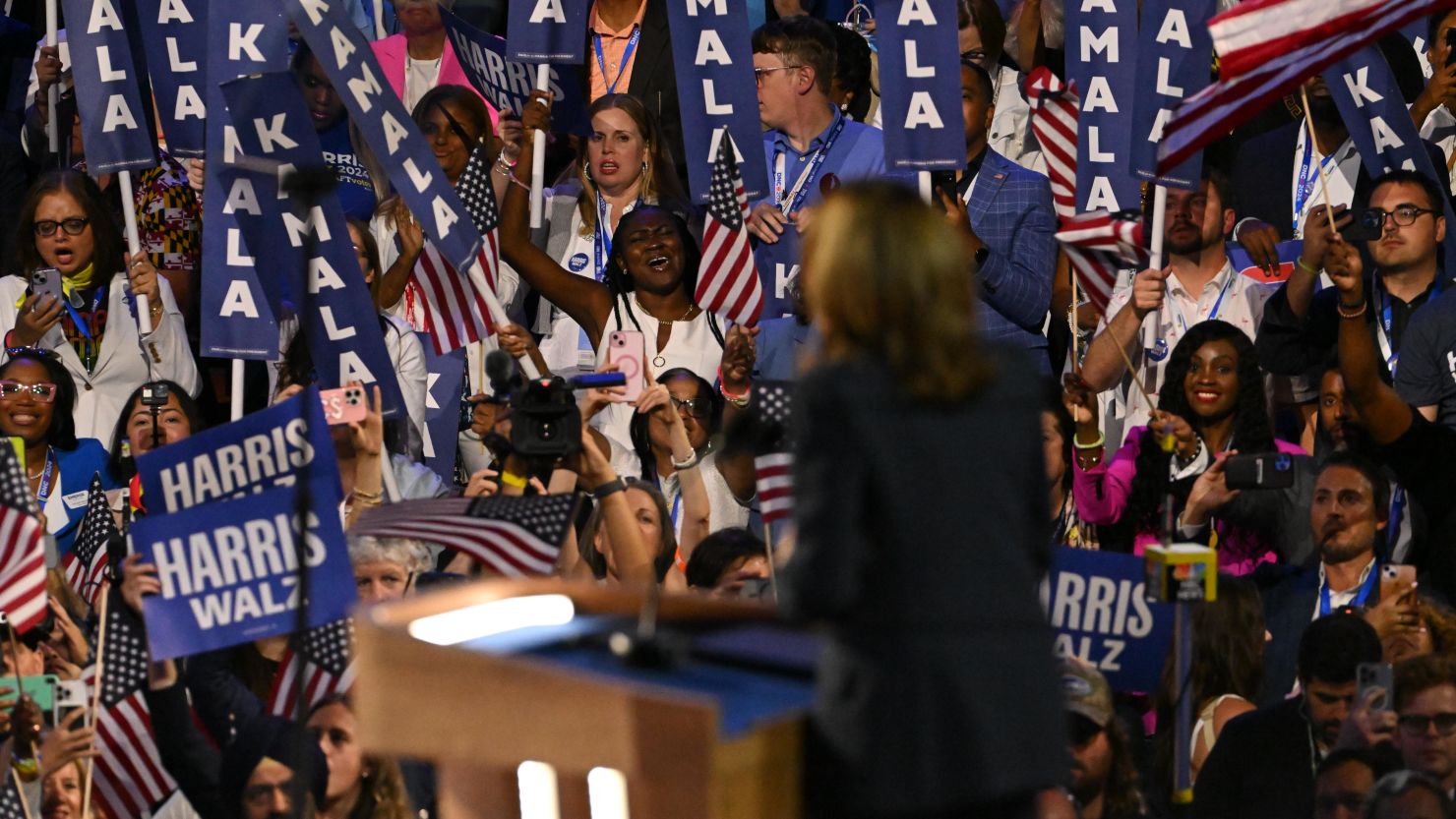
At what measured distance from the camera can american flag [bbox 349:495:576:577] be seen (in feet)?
18.4

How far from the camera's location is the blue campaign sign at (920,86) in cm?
784

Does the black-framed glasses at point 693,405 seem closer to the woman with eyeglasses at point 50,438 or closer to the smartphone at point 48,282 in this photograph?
the woman with eyeglasses at point 50,438

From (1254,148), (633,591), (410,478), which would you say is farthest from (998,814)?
(1254,148)

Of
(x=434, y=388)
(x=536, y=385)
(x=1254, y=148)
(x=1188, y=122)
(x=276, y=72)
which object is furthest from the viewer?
(x=1254, y=148)

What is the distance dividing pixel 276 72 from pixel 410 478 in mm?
1412

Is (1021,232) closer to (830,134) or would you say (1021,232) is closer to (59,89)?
(830,134)

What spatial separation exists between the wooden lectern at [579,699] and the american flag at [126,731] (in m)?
3.12

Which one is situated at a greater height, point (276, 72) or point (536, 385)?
point (276, 72)

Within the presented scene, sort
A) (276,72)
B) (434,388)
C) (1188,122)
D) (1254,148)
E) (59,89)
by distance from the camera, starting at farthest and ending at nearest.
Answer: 1. (59,89)
2. (1254,148)
3. (434,388)
4. (276,72)
5. (1188,122)

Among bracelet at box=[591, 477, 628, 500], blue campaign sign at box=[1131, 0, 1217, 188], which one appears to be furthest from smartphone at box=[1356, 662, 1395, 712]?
blue campaign sign at box=[1131, 0, 1217, 188]

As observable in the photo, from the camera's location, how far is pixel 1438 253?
26.6 feet

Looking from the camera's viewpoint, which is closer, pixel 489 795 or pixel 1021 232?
pixel 489 795

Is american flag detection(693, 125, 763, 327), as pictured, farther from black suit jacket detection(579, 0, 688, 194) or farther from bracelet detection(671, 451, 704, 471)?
black suit jacket detection(579, 0, 688, 194)

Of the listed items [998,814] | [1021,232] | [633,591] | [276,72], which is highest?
[276,72]
